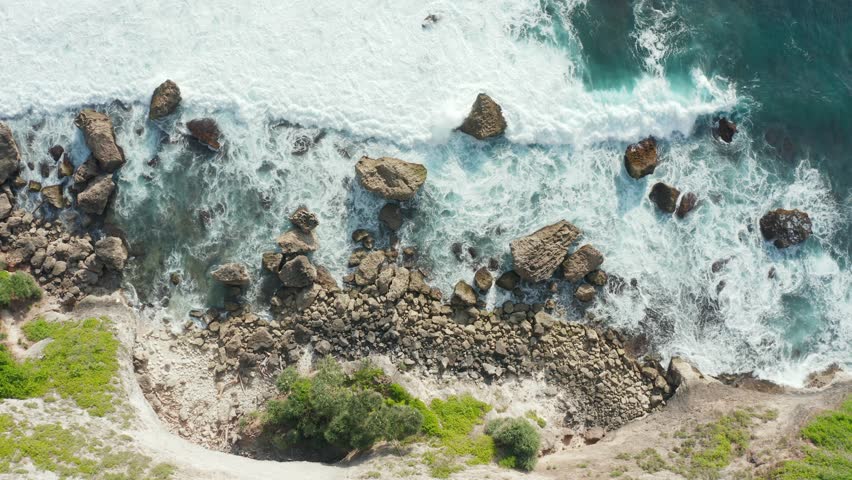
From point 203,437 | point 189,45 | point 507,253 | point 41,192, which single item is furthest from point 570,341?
point 41,192

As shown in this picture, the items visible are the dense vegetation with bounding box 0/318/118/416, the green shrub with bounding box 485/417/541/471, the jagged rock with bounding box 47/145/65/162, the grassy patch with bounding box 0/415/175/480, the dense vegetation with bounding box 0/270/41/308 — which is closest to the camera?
the grassy patch with bounding box 0/415/175/480

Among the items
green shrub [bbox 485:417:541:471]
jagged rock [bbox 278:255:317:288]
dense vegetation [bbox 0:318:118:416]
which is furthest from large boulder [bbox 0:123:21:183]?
green shrub [bbox 485:417:541:471]

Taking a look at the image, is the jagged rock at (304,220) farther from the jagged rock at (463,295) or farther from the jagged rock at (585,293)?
the jagged rock at (585,293)

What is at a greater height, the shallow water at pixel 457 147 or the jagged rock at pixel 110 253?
the shallow water at pixel 457 147

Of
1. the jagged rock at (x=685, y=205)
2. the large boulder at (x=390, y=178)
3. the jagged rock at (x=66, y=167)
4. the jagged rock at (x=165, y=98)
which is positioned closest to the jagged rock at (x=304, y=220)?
the large boulder at (x=390, y=178)

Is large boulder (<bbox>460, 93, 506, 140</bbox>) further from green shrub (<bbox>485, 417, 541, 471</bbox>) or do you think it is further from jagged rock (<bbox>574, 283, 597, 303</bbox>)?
green shrub (<bbox>485, 417, 541, 471</bbox>)
